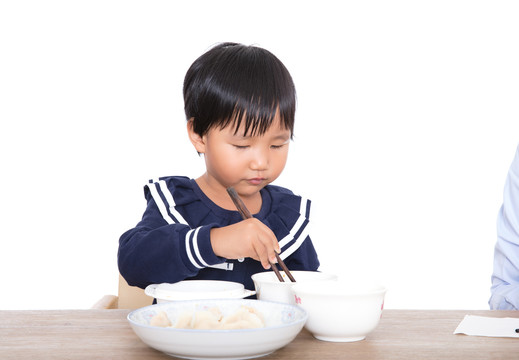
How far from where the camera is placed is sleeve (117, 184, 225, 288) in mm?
1054

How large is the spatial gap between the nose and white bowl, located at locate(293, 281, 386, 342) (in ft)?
1.30

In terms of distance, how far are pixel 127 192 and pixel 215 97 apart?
182cm

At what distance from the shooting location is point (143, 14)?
2973 millimetres

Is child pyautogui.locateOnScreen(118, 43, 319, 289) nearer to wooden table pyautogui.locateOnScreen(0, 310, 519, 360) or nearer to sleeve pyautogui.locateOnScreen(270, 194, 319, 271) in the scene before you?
sleeve pyautogui.locateOnScreen(270, 194, 319, 271)

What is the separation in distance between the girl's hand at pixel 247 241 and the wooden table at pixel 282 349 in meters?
0.16

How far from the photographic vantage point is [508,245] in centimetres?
144

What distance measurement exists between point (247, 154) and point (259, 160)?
3 cm

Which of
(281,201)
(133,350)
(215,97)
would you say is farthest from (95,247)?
(133,350)

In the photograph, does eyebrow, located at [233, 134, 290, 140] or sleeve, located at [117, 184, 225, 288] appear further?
eyebrow, located at [233, 134, 290, 140]

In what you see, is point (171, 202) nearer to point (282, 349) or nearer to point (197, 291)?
point (197, 291)

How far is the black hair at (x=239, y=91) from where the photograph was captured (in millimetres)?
1211

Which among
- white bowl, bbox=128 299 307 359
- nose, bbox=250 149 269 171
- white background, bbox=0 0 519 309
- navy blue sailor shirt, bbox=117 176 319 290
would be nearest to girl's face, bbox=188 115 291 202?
nose, bbox=250 149 269 171

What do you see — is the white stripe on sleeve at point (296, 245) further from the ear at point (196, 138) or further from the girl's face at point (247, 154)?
the ear at point (196, 138)

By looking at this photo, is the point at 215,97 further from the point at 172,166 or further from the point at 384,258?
the point at 384,258
